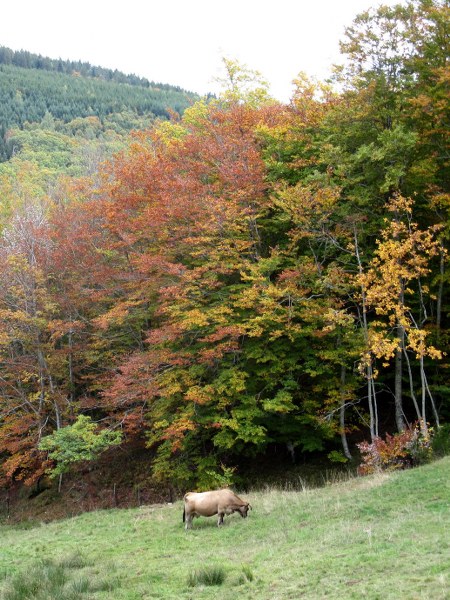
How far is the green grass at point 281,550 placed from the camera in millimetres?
7078

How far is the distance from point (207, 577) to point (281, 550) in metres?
1.72

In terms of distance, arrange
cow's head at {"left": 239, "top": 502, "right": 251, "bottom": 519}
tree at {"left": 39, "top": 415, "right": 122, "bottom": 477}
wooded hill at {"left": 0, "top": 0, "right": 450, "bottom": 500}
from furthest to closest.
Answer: tree at {"left": 39, "top": 415, "right": 122, "bottom": 477} < wooded hill at {"left": 0, "top": 0, "right": 450, "bottom": 500} < cow's head at {"left": 239, "top": 502, "right": 251, "bottom": 519}

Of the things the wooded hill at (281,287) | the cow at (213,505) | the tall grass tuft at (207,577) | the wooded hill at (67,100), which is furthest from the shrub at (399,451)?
the wooded hill at (67,100)

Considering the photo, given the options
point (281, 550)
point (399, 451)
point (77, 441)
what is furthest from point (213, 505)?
point (77, 441)

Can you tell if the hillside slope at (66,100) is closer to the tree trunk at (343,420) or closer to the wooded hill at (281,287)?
the wooded hill at (281,287)

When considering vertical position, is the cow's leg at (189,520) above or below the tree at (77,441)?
above

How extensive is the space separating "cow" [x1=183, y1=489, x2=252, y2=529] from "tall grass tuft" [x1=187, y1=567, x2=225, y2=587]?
3.98m

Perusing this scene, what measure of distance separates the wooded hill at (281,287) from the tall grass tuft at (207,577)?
24.7 feet

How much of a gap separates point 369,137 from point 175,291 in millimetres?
8532

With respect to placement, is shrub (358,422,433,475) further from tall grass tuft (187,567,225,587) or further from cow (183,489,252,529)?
tall grass tuft (187,567,225,587)

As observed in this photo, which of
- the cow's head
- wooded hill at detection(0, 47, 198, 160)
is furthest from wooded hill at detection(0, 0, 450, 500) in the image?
wooded hill at detection(0, 47, 198, 160)

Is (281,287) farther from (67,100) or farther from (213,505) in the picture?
(67,100)

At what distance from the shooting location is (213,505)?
12.2m

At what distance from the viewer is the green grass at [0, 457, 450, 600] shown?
279 inches
